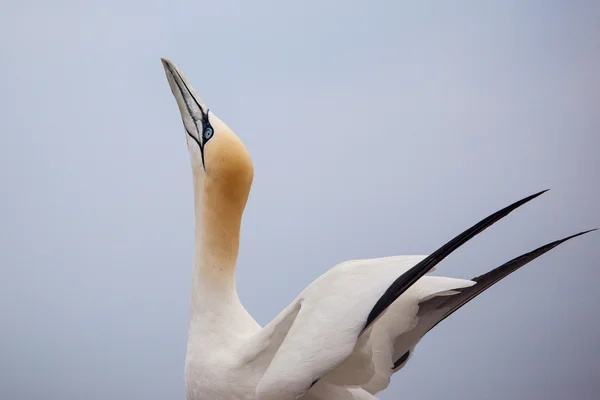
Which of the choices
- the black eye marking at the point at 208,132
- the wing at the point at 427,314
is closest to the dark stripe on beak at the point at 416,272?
the wing at the point at 427,314

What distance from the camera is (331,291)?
1.37m

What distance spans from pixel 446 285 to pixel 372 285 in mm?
241

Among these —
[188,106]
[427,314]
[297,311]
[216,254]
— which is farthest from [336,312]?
[188,106]

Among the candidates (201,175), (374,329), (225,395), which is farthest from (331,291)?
(201,175)

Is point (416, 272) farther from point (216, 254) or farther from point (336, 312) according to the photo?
point (216, 254)

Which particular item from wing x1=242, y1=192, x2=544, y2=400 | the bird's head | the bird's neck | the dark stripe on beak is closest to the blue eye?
the bird's head

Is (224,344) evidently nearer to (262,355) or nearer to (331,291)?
(262,355)

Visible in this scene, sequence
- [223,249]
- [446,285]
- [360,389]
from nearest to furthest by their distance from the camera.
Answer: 1. [446,285]
2. [360,389]
3. [223,249]

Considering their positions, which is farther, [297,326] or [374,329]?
[374,329]

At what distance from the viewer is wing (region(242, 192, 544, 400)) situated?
1263 mm

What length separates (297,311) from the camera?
1.43m

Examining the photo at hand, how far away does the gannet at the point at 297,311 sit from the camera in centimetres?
129

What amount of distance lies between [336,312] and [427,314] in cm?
35

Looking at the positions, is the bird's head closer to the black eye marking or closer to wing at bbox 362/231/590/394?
the black eye marking
